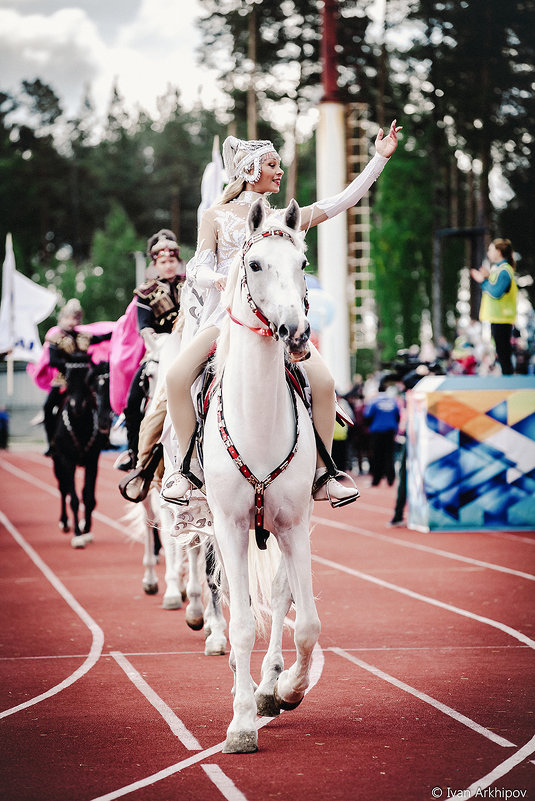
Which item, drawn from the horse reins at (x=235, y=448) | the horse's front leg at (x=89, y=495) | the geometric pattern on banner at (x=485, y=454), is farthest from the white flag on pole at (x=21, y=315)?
the horse reins at (x=235, y=448)

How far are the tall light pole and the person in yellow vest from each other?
23.8 m

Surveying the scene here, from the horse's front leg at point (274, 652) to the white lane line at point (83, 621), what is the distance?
142 centimetres

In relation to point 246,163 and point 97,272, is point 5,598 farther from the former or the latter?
point 97,272

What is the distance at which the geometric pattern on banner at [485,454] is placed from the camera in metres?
17.0

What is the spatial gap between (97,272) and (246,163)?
215 ft

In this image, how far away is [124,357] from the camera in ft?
40.6

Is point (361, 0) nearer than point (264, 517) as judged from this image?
No

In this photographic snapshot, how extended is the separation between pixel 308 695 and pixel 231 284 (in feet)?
8.47

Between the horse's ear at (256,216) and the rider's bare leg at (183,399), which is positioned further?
the rider's bare leg at (183,399)

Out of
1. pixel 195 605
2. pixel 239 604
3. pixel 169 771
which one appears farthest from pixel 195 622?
pixel 169 771

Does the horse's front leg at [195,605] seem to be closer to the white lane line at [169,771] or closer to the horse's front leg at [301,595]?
the white lane line at [169,771]

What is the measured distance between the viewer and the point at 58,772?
19.1 feet

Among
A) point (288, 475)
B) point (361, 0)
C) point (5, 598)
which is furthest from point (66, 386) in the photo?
point (361, 0)

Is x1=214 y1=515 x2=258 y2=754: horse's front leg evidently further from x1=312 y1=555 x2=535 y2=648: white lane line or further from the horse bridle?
x1=312 y1=555 x2=535 y2=648: white lane line
